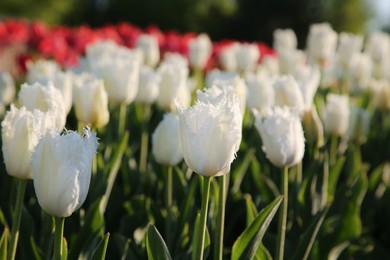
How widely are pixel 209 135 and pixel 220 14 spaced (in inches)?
918

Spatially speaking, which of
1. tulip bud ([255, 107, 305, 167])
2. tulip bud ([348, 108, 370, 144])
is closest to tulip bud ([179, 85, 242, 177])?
tulip bud ([255, 107, 305, 167])

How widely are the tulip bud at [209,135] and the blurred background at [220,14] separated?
2160 centimetres

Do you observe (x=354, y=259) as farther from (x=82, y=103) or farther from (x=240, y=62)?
(x=240, y=62)

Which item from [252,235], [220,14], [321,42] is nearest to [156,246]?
[252,235]

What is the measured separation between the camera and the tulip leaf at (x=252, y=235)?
1512 millimetres

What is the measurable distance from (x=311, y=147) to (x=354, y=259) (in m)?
0.53

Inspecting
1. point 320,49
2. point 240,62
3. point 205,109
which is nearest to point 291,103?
point 205,109

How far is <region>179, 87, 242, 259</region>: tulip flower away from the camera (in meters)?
1.27

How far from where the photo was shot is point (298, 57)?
3947mm

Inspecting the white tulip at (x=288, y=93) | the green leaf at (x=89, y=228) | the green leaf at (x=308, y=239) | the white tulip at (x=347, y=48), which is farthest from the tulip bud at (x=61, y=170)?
the white tulip at (x=347, y=48)

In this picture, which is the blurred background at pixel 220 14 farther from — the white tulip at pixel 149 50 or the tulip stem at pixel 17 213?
the tulip stem at pixel 17 213

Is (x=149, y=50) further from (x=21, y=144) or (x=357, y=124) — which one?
(x=21, y=144)

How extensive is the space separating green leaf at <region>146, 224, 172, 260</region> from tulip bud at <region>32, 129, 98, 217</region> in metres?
0.19

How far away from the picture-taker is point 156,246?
1.40m
